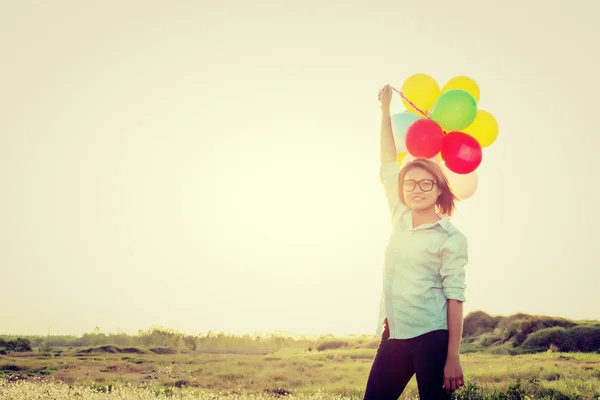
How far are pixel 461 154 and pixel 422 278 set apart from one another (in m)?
1.30

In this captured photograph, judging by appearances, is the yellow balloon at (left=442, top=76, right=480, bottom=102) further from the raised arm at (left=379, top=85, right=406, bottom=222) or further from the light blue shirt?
the light blue shirt

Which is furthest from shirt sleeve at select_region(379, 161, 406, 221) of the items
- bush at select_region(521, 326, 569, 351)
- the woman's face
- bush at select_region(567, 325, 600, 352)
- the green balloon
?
bush at select_region(567, 325, 600, 352)

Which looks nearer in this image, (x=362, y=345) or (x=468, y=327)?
(x=362, y=345)

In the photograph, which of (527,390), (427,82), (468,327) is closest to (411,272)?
(427,82)

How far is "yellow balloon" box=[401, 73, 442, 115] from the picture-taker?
15.1 feet

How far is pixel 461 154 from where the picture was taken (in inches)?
158

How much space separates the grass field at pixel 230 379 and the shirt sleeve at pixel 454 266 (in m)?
6.15

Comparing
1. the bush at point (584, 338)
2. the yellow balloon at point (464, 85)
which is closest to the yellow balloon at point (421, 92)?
Answer: the yellow balloon at point (464, 85)

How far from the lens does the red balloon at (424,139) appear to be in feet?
13.0

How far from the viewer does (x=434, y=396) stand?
299cm

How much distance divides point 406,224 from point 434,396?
39.9 inches

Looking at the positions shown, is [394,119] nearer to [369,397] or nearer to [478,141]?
[478,141]

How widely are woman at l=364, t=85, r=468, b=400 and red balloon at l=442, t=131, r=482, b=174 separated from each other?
0.68 m

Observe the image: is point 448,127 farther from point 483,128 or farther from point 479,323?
point 479,323
